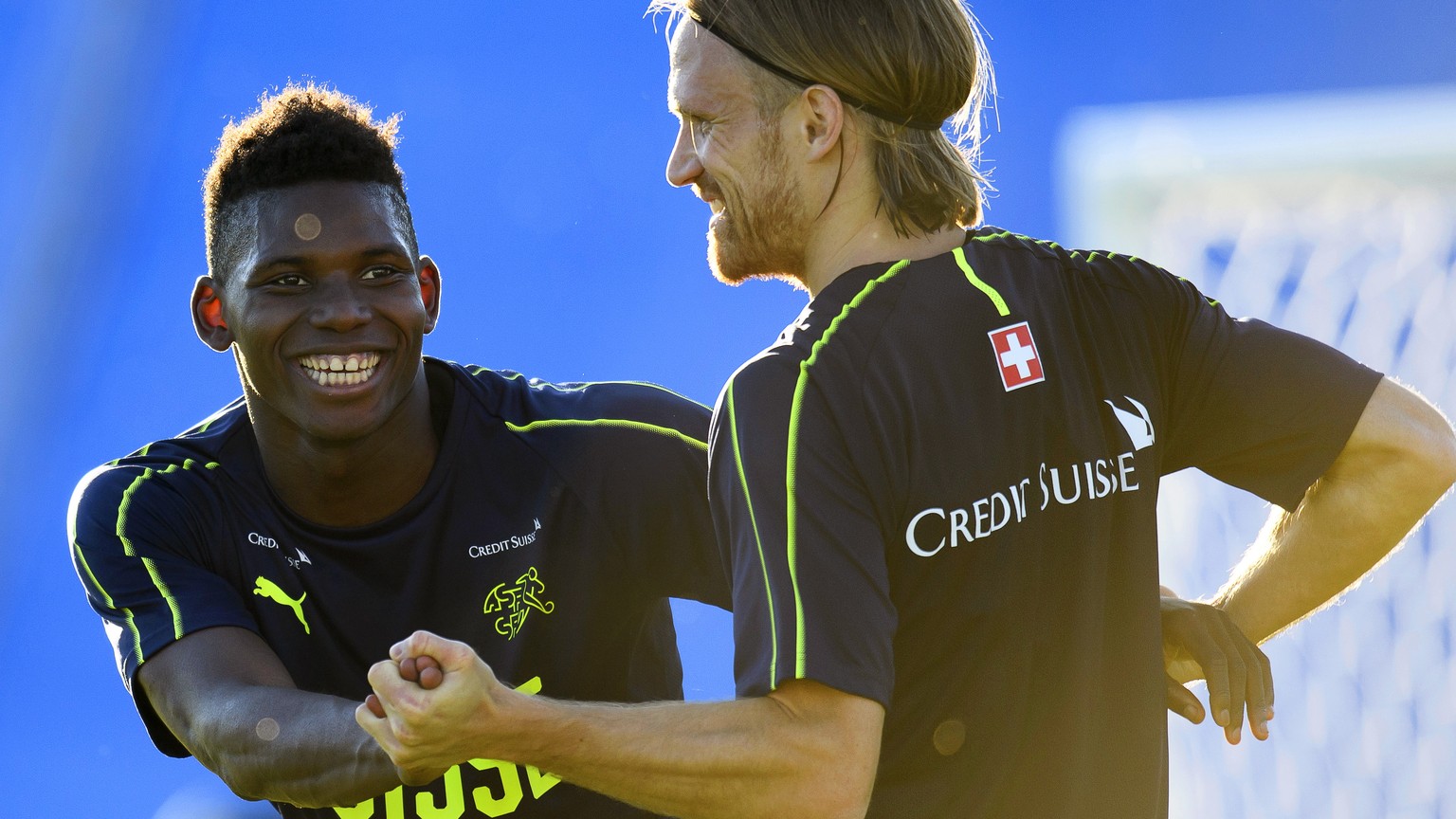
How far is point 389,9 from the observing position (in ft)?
21.5

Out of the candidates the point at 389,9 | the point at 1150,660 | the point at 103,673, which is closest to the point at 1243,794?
the point at 1150,660

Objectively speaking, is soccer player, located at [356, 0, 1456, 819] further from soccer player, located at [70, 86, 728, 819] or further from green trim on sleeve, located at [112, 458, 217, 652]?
green trim on sleeve, located at [112, 458, 217, 652]

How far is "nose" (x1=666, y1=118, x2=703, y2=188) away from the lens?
2.22 meters

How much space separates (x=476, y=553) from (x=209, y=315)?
74 cm

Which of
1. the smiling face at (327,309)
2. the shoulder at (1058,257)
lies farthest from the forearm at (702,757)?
the smiling face at (327,309)

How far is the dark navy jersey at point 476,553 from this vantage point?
2693mm

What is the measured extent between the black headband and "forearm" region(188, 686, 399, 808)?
45.9 inches

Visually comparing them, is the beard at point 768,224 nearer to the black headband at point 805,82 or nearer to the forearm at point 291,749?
the black headband at point 805,82

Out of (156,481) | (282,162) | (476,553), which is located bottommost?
(476,553)

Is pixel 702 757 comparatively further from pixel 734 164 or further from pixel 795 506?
pixel 734 164

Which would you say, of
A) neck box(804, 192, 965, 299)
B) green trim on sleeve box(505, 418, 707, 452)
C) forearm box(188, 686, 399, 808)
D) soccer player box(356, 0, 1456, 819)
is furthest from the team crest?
neck box(804, 192, 965, 299)

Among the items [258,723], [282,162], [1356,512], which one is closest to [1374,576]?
[1356,512]

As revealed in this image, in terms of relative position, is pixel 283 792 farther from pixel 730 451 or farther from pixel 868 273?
pixel 868 273

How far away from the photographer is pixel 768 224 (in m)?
2.13
